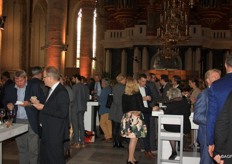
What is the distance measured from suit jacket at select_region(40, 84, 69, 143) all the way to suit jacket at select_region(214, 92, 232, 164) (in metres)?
2.26

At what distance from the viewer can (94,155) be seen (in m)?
8.02

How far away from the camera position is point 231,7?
2734 cm

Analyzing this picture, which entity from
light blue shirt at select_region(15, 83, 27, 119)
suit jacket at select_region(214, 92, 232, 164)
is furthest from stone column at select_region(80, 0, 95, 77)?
suit jacket at select_region(214, 92, 232, 164)

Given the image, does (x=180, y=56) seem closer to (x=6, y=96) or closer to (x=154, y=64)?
(x=154, y=64)

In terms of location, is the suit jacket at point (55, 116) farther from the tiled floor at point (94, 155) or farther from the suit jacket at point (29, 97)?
the tiled floor at point (94, 155)

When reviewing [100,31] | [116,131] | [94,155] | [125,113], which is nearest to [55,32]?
[116,131]

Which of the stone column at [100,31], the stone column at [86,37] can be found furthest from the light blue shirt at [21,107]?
the stone column at [100,31]

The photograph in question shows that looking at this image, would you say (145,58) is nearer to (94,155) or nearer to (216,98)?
(94,155)

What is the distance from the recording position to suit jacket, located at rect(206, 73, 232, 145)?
12.0 ft

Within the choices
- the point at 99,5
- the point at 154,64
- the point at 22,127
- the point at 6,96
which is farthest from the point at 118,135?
the point at 99,5

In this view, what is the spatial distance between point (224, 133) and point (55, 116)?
7.83 feet

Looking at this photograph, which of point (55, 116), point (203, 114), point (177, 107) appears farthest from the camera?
point (177, 107)

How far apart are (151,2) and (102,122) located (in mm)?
17923

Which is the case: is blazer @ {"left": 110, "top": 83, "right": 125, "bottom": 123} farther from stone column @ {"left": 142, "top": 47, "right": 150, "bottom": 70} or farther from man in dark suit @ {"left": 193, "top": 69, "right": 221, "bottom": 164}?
stone column @ {"left": 142, "top": 47, "right": 150, "bottom": 70}
